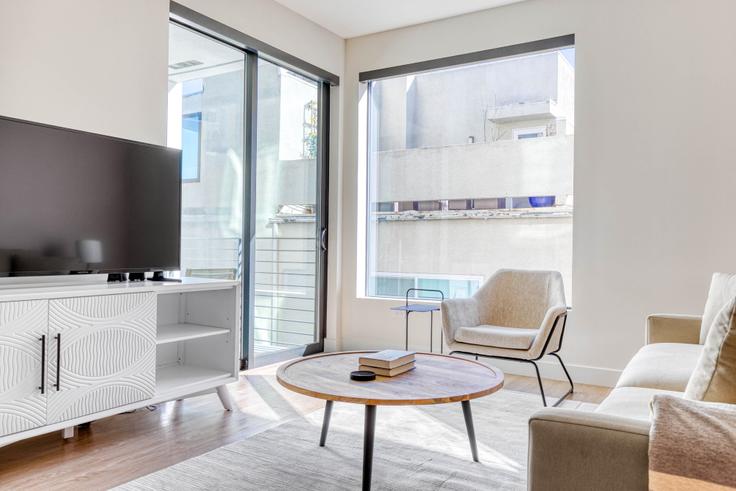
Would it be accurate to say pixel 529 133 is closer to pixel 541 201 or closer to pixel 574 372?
pixel 541 201

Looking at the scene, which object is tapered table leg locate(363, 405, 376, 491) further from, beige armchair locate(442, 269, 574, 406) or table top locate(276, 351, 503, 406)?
beige armchair locate(442, 269, 574, 406)

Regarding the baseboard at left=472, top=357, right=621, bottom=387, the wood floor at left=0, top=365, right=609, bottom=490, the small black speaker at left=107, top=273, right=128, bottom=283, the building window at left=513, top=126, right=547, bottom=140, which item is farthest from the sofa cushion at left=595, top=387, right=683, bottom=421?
the building window at left=513, top=126, right=547, bottom=140

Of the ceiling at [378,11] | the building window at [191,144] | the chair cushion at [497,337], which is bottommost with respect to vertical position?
the chair cushion at [497,337]

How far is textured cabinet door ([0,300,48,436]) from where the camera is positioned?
2.00m

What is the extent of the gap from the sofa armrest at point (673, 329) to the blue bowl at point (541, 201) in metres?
1.23

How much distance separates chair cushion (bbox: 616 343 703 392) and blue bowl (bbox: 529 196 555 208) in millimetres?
1493

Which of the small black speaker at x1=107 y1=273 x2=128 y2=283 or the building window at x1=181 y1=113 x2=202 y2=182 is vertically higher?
the building window at x1=181 y1=113 x2=202 y2=182

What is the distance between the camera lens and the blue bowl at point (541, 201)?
12.9 ft

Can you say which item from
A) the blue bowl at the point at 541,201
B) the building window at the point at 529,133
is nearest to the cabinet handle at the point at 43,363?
the blue bowl at the point at 541,201

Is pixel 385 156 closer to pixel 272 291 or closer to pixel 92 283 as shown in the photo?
pixel 272 291

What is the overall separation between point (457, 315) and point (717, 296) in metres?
1.35

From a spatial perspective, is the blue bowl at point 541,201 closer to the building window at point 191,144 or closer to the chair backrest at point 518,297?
the chair backrest at point 518,297

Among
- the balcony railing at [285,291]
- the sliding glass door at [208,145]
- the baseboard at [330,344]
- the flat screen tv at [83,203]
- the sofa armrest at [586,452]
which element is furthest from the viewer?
the baseboard at [330,344]

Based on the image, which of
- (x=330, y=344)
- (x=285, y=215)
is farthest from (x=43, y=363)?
(x=330, y=344)
